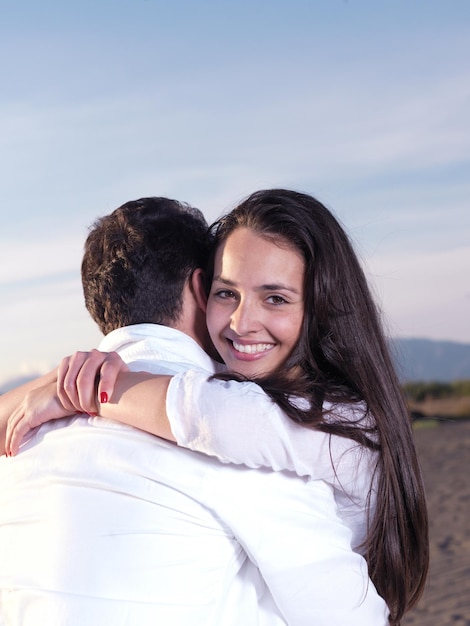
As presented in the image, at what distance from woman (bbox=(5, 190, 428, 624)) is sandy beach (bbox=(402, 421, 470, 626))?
18.3 ft

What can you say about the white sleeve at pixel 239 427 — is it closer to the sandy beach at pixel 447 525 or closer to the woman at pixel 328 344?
the woman at pixel 328 344

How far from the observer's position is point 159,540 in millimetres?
2086

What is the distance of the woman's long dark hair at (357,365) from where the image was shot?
2.54 m

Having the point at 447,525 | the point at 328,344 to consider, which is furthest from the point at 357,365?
the point at 447,525

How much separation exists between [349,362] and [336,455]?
482 millimetres

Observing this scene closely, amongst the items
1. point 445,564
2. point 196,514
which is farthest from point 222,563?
point 445,564

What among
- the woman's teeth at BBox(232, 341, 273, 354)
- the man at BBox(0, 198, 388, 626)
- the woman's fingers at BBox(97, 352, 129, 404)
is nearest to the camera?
the man at BBox(0, 198, 388, 626)

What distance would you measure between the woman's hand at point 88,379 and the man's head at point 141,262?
28 cm

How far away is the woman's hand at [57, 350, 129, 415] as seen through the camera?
7.39 ft

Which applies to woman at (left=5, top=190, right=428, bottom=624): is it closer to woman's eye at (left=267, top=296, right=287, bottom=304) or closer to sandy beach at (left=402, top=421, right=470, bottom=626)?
woman's eye at (left=267, top=296, right=287, bottom=304)

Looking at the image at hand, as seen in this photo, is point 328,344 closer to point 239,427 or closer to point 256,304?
point 256,304

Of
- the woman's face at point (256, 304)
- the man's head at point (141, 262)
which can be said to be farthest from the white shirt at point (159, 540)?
the woman's face at point (256, 304)

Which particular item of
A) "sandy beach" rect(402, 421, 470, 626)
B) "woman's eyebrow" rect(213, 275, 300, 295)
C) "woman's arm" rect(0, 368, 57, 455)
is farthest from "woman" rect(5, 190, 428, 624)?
"sandy beach" rect(402, 421, 470, 626)

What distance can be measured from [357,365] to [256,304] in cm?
36
